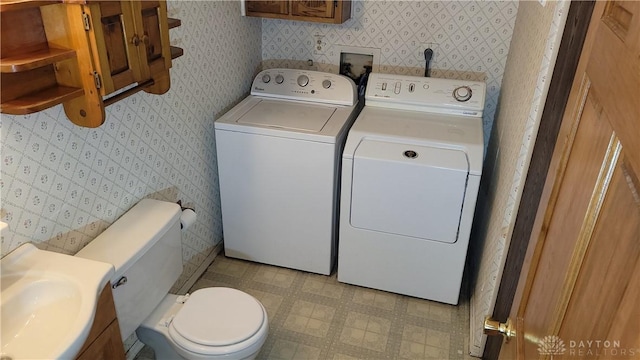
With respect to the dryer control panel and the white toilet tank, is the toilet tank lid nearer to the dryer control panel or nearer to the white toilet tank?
the white toilet tank

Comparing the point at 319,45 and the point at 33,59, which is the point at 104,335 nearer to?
the point at 33,59

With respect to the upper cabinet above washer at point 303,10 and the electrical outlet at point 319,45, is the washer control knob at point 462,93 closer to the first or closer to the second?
the upper cabinet above washer at point 303,10

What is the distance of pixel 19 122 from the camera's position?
137 centimetres

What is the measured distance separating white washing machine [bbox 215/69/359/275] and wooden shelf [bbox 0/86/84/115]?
41.3 inches

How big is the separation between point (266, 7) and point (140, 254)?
1.47m

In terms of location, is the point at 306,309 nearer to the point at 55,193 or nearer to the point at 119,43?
the point at 55,193

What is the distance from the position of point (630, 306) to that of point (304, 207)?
76.8 inches

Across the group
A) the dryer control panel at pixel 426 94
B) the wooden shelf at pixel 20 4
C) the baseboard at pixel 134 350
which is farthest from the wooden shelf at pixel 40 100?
the dryer control panel at pixel 426 94

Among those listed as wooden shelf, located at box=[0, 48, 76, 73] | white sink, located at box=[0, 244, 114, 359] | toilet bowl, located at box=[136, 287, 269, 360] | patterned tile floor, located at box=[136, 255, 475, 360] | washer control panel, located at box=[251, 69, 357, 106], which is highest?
wooden shelf, located at box=[0, 48, 76, 73]

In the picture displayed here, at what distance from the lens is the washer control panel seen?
8.79 ft

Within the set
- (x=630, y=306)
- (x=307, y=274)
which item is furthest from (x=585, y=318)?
(x=307, y=274)

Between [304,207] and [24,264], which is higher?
[24,264]

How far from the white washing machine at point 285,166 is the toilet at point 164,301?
59cm

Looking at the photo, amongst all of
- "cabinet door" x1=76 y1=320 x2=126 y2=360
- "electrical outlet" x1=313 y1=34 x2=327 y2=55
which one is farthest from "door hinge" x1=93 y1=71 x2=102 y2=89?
"electrical outlet" x1=313 y1=34 x2=327 y2=55
